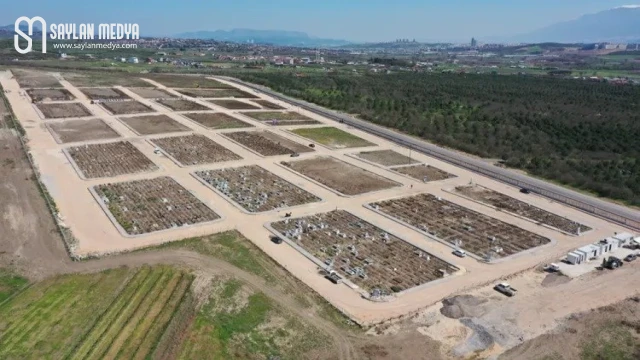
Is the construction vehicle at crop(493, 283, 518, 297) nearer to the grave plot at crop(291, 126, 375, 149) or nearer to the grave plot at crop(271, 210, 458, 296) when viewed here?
the grave plot at crop(271, 210, 458, 296)

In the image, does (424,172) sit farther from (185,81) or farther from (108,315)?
(185,81)

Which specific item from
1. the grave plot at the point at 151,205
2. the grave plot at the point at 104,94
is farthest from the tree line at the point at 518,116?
the grave plot at the point at 151,205

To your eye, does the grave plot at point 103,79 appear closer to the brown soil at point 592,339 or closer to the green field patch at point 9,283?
the green field patch at point 9,283

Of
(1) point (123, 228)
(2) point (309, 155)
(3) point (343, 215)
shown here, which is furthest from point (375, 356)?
(2) point (309, 155)

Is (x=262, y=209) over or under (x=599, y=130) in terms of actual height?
under

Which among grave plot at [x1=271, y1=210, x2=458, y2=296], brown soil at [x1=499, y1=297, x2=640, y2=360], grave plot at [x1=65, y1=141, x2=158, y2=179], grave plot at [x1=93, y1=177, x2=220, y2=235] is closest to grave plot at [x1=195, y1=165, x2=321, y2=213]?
grave plot at [x1=93, y1=177, x2=220, y2=235]

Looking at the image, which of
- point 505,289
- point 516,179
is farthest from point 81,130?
point 505,289

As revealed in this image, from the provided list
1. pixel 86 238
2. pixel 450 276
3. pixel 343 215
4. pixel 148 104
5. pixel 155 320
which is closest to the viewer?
pixel 155 320

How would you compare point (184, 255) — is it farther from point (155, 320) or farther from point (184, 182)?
point (184, 182)

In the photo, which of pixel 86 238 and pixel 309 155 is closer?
pixel 86 238
